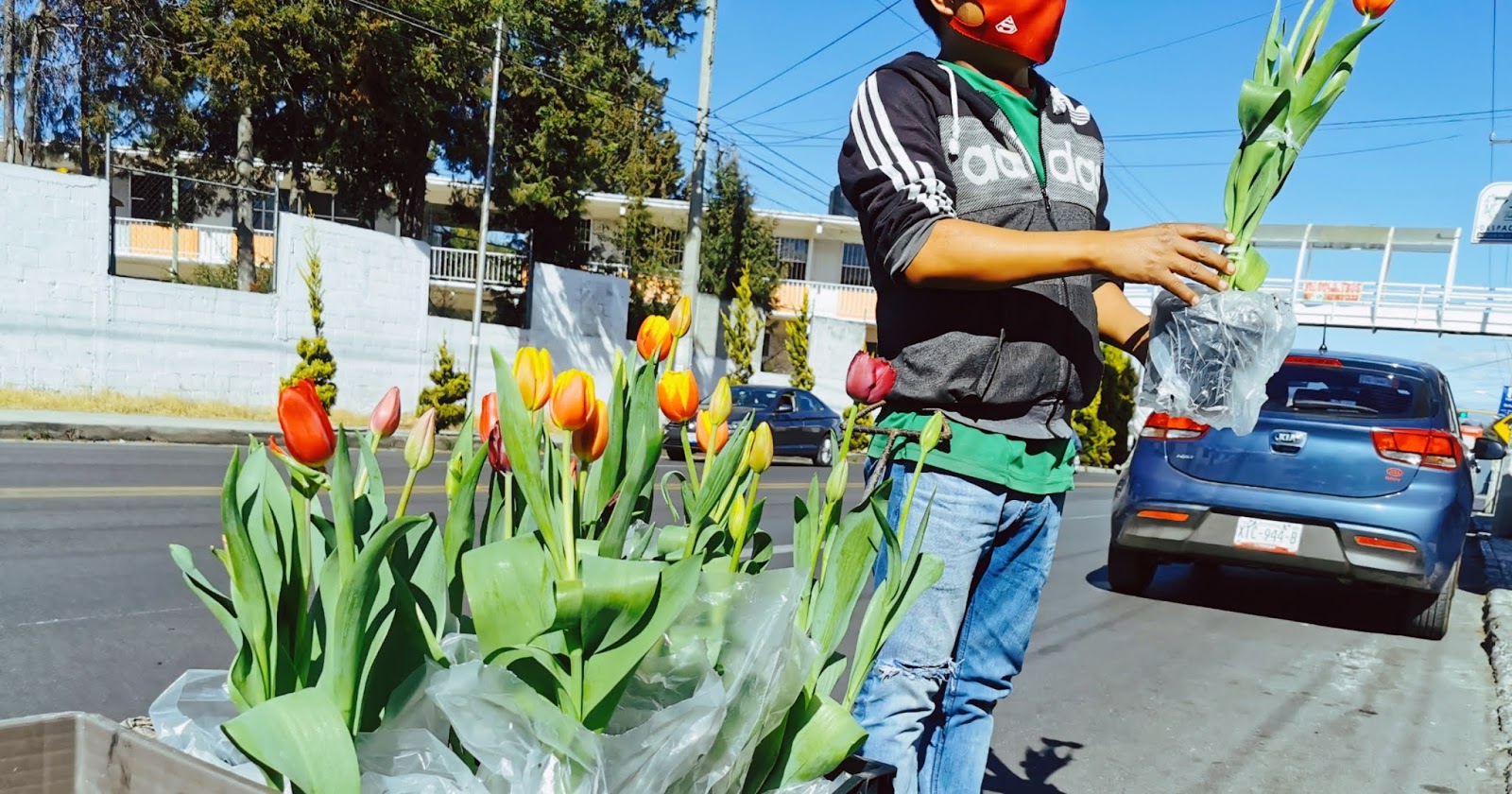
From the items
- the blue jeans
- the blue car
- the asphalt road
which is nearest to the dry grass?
the asphalt road

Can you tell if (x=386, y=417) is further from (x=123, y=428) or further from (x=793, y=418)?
(x=793, y=418)

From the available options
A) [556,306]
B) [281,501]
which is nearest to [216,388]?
[556,306]

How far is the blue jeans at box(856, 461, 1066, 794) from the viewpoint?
1675 mm

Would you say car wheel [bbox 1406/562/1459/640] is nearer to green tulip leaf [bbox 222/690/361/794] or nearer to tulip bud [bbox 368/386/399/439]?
tulip bud [bbox 368/386/399/439]

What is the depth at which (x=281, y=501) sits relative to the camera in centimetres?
119

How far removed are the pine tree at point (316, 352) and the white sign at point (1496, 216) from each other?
18.5m

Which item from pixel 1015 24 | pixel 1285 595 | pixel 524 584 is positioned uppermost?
pixel 1015 24

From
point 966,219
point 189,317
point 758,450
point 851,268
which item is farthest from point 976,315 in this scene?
point 851,268

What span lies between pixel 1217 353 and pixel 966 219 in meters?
0.44

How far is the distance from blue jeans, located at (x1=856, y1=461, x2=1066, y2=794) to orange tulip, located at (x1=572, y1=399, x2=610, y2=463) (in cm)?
66

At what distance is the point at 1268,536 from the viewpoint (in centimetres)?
565

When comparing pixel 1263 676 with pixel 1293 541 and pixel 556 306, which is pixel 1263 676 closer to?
pixel 1293 541

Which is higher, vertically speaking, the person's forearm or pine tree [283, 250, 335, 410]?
the person's forearm

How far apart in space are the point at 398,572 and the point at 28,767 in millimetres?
360
